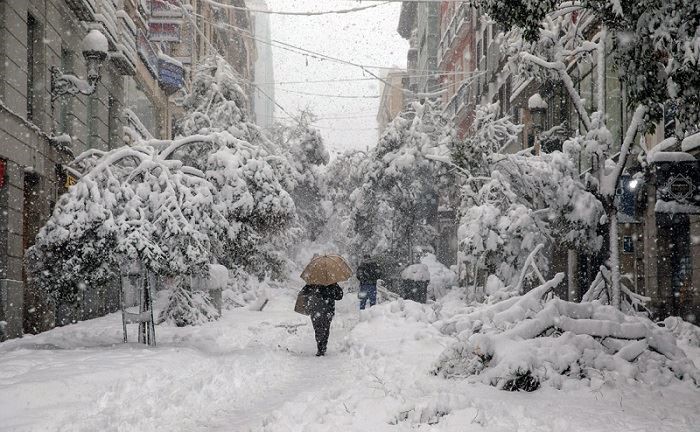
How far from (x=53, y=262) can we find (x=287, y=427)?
6.28 meters

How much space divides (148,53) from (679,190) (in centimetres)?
1815

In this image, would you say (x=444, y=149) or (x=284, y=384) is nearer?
(x=284, y=384)

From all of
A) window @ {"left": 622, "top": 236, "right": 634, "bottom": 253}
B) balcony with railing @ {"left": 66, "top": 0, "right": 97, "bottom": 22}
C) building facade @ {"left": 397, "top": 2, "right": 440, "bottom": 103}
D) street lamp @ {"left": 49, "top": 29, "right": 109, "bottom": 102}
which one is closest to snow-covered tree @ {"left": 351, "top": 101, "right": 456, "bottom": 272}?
window @ {"left": 622, "top": 236, "right": 634, "bottom": 253}

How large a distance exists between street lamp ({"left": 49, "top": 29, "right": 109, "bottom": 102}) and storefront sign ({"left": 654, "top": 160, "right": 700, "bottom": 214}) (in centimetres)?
1038

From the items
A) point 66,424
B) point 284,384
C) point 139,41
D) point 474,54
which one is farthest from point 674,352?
point 474,54

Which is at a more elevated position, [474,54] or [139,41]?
[474,54]

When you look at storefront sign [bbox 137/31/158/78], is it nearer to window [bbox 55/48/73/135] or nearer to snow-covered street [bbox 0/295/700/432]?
window [bbox 55/48/73/135]

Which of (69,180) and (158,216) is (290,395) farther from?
(69,180)

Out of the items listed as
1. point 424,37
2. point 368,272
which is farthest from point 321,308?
point 424,37

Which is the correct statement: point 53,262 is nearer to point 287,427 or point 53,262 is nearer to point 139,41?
point 287,427

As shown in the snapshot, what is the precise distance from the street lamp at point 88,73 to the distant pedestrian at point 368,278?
838 cm

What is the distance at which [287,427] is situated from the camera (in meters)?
5.78

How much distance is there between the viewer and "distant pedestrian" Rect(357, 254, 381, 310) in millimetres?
19453

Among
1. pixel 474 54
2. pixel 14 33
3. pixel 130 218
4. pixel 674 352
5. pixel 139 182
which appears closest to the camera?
pixel 674 352
